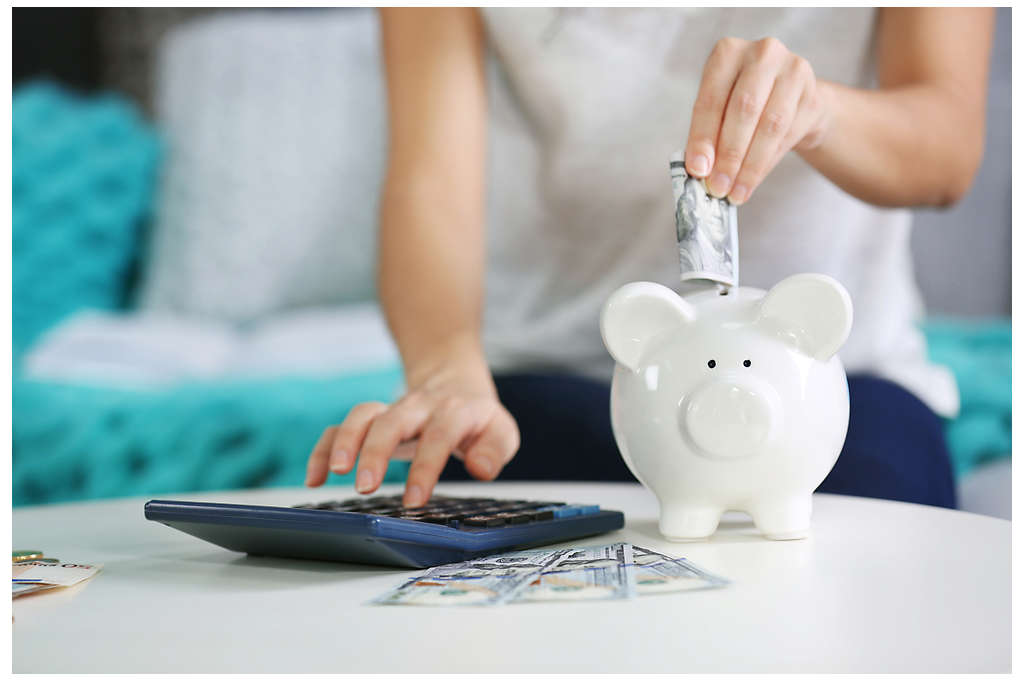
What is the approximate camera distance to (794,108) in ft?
1.76

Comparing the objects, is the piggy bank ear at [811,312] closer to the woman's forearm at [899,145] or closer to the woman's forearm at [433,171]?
the woman's forearm at [899,145]

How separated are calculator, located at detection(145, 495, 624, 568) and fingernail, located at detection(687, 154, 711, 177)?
18cm

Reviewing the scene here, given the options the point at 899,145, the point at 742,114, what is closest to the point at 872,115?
the point at 899,145

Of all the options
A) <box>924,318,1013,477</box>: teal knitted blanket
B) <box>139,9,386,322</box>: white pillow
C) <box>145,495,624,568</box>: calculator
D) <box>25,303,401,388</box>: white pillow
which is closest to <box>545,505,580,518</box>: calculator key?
<box>145,495,624,568</box>: calculator

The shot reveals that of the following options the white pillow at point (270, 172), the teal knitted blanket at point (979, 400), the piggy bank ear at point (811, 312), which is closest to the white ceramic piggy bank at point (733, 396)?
the piggy bank ear at point (811, 312)

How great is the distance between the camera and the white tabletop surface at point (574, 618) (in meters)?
0.31

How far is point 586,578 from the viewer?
0.40 m

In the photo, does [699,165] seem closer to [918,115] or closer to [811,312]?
[811,312]

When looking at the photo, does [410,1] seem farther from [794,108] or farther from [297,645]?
[297,645]

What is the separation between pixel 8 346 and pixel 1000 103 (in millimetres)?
1870

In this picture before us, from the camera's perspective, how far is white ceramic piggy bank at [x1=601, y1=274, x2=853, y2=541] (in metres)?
0.45

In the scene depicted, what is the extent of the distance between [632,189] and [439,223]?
0.65 ft

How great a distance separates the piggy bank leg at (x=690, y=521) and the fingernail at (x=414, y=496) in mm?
136

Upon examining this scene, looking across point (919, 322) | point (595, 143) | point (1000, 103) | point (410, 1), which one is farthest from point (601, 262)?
point (1000, 103)
